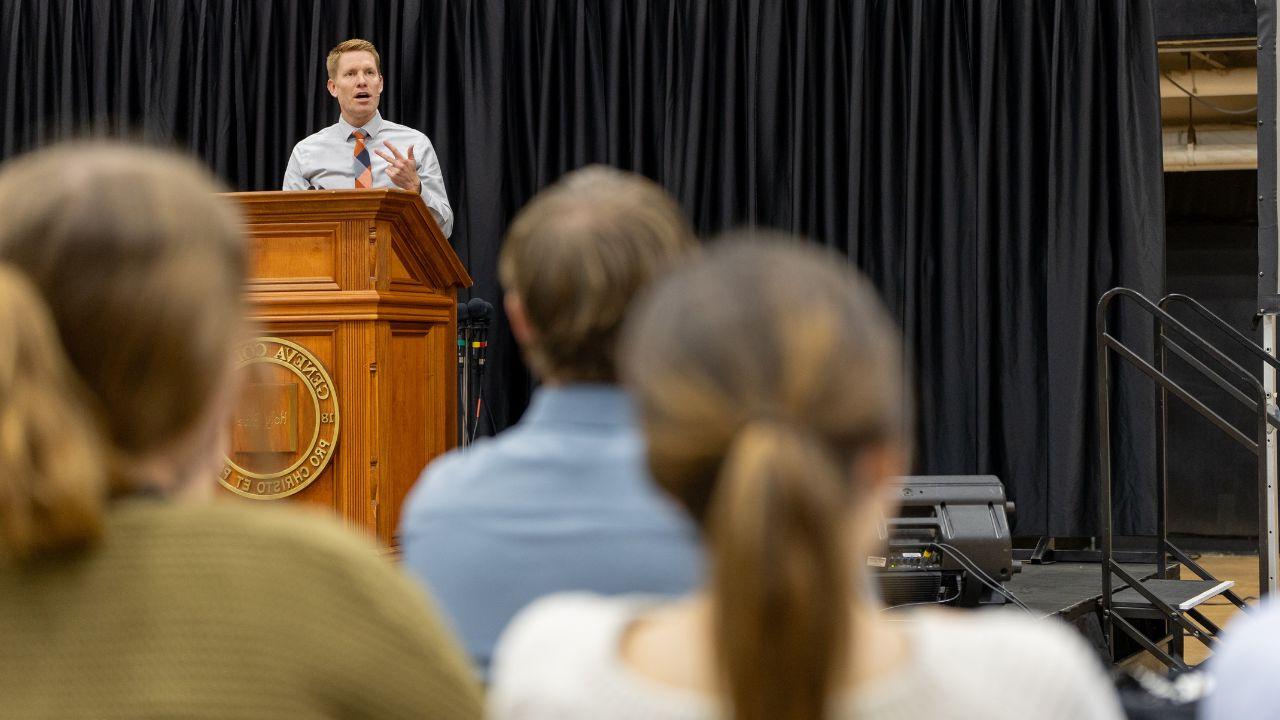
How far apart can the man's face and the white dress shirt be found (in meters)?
0.11

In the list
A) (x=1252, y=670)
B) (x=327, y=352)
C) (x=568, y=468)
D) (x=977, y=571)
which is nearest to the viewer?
(x=1252, y=670)

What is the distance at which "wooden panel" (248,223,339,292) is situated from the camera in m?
3.64

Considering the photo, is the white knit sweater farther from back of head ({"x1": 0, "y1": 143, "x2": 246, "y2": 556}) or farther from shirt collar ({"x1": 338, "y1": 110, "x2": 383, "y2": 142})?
shirt collar ({"x1": 338, "y1": 110, "x2": 383, "y2": 142})

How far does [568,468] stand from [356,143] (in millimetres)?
4093

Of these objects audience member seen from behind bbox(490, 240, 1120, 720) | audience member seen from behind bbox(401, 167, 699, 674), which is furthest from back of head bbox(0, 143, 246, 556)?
audience member seen from behind bbox(401, 167, 699, 674)

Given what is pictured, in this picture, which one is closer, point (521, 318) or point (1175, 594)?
point (521, 318)

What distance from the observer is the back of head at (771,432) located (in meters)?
0.73

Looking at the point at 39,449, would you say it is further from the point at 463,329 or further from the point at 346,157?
the point at 346,157

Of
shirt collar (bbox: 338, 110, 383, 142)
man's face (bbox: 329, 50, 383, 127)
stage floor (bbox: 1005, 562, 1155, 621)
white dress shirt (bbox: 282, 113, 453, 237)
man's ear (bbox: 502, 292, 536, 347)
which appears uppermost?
man's face (bbox: 329, 50, 383, 127)

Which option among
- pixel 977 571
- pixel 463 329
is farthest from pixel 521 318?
pixel 463 329

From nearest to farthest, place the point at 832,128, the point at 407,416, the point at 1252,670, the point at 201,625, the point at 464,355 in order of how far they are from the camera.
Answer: the point at 201,625 → the point at 1252,670 → the point at 407,416 → the point at 464,355 → the point at 832,128

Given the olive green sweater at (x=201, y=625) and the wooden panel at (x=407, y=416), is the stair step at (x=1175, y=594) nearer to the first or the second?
the wooden panel at (x=407, y=416)

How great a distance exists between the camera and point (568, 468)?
1.33 m

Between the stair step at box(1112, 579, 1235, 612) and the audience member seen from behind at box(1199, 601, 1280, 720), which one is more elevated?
the audience member seen from behind at box(1199, 601, 1280, 720)
